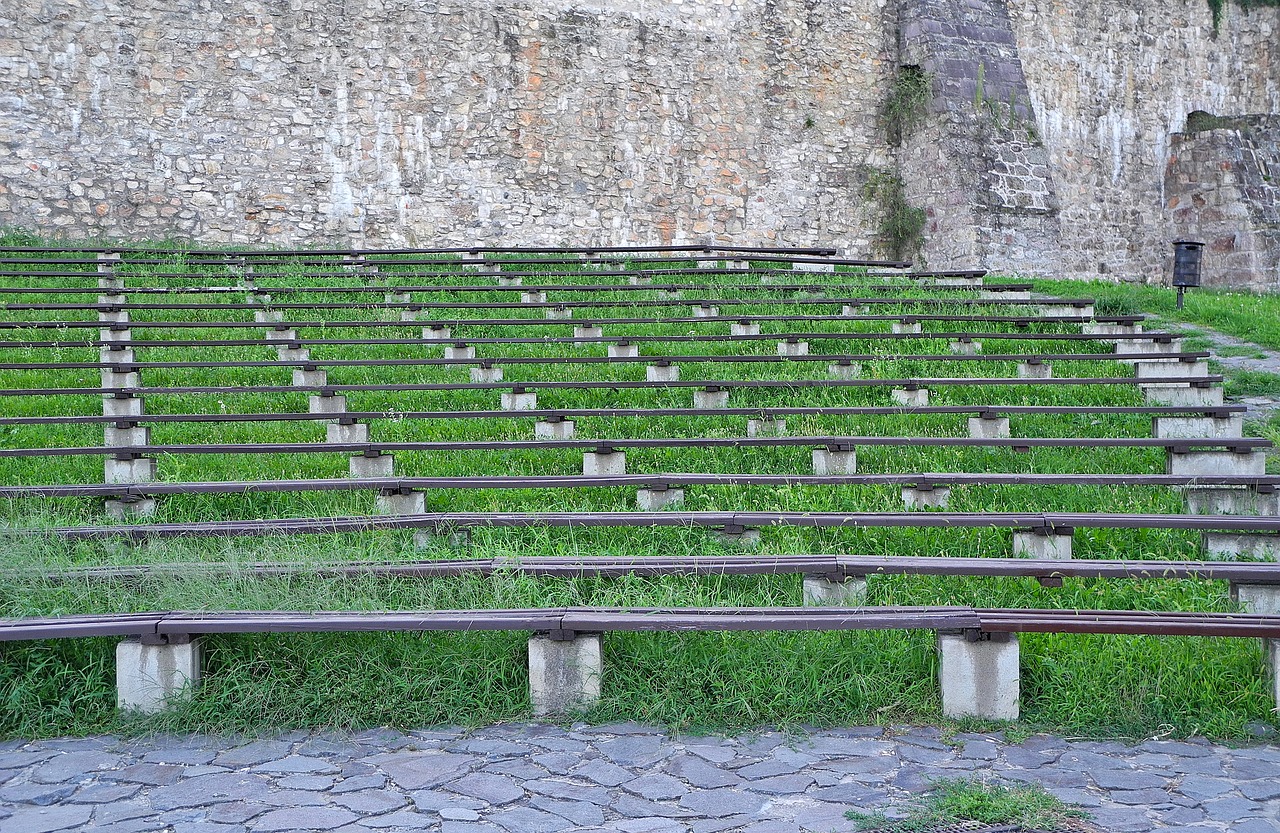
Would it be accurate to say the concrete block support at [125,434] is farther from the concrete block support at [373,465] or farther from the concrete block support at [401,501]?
the concrete block support at [401,501]

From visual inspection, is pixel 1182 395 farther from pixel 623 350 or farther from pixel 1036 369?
pixel 623 350

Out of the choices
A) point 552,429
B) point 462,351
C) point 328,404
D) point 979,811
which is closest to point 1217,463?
point 552,429

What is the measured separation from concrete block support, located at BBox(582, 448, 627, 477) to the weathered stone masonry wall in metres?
11.2

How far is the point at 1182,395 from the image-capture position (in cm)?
973

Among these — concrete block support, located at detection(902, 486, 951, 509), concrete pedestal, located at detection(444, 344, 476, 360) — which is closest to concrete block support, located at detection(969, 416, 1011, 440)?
concrete block support, located at detection(902, 486, 951, 509)

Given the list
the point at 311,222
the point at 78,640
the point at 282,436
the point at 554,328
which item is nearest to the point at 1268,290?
the point at 554,328

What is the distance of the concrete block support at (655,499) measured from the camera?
7641mm

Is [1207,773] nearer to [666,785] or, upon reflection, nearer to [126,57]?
[666,785]

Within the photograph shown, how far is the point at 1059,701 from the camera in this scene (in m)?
4.84

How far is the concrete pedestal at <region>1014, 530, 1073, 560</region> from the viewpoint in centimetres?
662

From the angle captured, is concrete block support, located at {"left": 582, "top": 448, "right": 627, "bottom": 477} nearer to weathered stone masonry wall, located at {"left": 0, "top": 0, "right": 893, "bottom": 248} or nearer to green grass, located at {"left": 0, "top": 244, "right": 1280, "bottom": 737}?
green grass, located at {"left": 0, "top": 244, "right": 1280, "bottom": 737}

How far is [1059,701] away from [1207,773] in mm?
693

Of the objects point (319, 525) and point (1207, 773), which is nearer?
point (1207, 773)

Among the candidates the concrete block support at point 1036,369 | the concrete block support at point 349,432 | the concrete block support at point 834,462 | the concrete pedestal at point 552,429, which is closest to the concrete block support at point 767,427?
the concrete block support at point 834,462
